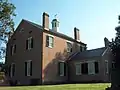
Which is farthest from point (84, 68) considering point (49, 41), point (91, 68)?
point (49, 41)

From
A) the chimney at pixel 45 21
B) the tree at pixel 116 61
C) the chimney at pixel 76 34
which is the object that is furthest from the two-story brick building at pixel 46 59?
the tree at pixel 116 61

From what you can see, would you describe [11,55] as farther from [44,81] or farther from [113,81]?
[113,81]

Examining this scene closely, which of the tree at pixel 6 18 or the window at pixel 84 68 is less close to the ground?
the tree at pixel 6 18

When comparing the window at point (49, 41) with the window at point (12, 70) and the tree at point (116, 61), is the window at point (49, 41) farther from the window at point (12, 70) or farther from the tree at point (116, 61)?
the tree at point (116, 61)

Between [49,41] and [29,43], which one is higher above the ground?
[49,41]

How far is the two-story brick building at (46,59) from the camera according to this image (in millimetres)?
30125

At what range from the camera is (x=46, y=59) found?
3020 cm

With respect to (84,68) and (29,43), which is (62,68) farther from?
(29,43)

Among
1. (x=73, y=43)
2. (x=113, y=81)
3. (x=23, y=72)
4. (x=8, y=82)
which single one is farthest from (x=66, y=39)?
(x=113, y=81)

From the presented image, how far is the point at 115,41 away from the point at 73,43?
20.2m

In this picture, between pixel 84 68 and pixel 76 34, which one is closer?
pixel 84 68

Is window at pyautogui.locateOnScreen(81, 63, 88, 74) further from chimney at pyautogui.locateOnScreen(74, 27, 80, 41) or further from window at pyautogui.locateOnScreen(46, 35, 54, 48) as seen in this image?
chimney at pyautogui.locateOnScreen(74, 27, 80, 41)

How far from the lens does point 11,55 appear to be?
118ft

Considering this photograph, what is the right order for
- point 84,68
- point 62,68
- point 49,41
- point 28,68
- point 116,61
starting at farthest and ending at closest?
point 62,68
point 84,68
point 28,68
point 49,41
point 116,61
